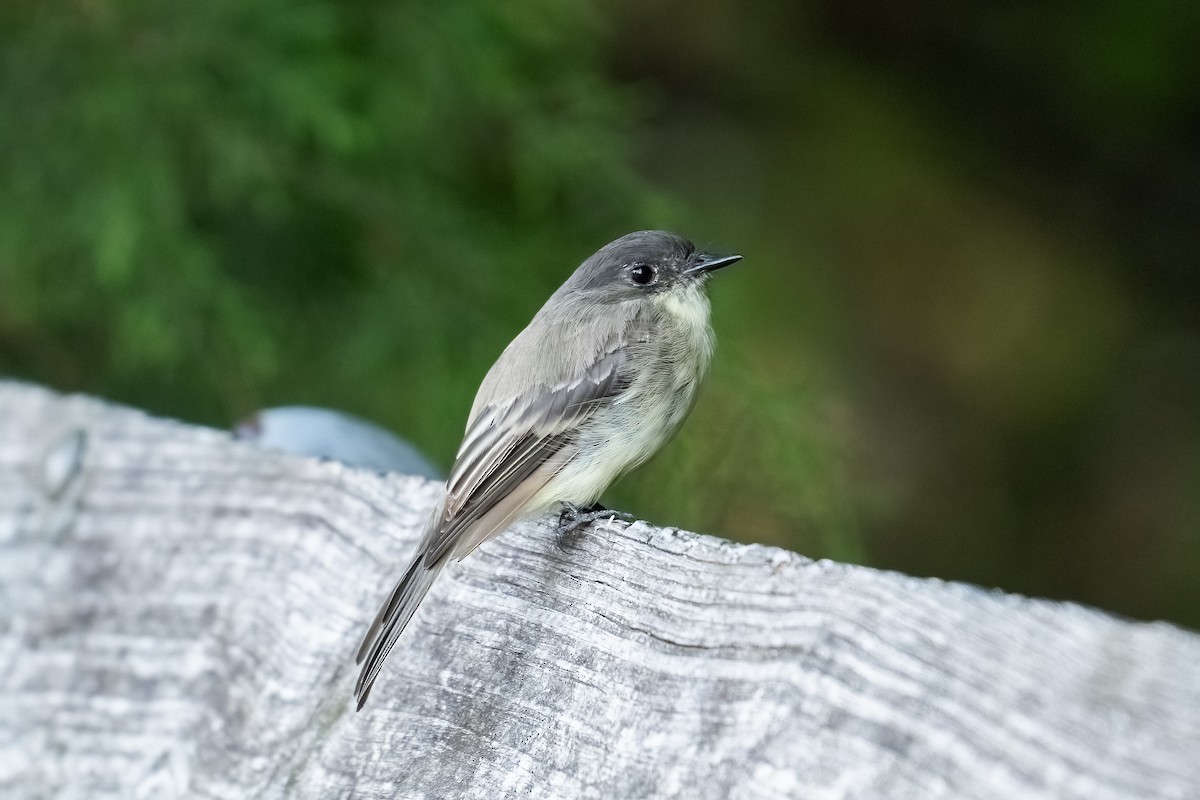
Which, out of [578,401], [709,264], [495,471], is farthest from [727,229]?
[495,471]

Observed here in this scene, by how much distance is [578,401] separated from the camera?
118 inches

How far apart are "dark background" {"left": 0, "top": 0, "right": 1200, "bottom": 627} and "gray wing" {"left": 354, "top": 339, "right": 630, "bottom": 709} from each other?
1.26m

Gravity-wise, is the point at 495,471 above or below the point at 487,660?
above

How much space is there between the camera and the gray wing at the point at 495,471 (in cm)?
212

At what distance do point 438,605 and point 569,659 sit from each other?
0.46 m

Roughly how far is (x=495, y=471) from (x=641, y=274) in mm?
1020

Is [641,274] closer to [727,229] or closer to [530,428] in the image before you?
[530,428]

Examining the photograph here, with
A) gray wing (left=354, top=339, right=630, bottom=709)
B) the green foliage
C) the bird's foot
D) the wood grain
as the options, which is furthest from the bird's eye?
the green foliage

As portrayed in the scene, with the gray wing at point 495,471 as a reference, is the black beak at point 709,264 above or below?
above

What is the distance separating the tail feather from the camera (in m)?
2.07

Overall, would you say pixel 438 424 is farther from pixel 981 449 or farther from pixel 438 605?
pixel 981 449

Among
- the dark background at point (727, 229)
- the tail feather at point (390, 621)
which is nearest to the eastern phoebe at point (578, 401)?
the tail feather at point (390, 621)

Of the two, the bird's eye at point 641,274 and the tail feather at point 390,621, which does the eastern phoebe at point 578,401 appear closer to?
the bird's eye at point 641,274

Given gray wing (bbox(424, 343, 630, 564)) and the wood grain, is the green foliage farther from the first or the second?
gray wing (bbox(424, 343, 630, 564))
